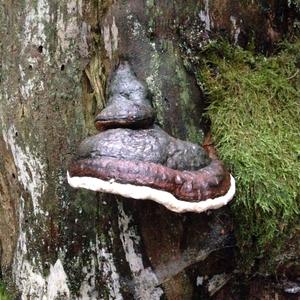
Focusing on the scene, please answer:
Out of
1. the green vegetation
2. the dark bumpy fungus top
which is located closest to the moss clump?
the dark bumpy fungus top

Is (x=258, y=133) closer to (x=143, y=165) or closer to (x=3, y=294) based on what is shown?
(x=143, y=165)

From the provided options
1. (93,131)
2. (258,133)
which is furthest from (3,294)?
(258,133)

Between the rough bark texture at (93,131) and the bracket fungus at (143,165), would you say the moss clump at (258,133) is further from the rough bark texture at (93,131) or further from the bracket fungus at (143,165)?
the bracket fungus at (143,165)

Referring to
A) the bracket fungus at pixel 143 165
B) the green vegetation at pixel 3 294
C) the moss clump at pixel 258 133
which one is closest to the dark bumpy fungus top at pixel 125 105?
the bracket fungus at pixel 143 165

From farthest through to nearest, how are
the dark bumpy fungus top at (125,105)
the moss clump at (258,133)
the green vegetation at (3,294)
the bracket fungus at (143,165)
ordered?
the green vegetation at (3,294)
the moss clump at (258,133)
the dark bumpy fungus top at (125,105)
the bracket fungus at (143,165)

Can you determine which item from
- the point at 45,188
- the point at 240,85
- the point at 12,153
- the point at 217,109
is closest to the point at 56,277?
the point at 45,188
